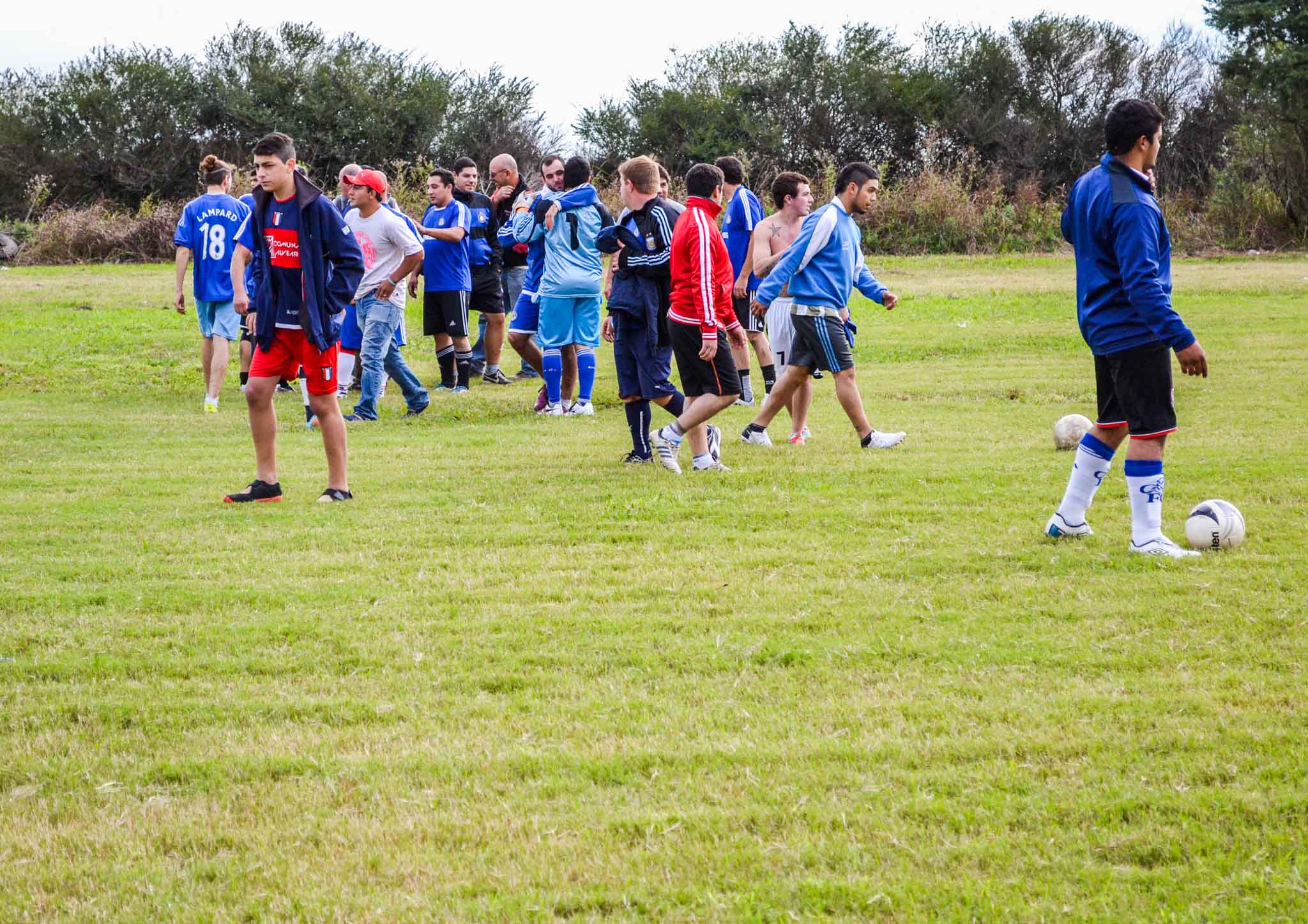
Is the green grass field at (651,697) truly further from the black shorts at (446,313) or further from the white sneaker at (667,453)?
the black shorts at (446,313)

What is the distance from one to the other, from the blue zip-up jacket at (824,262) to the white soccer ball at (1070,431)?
1525 millimetres

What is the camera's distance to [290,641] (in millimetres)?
5043

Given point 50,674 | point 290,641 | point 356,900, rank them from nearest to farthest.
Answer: point 356,900, point 50,674, point 290,641

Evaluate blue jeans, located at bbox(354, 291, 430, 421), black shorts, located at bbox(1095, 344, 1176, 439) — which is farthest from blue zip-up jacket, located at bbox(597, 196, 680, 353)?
black shorts, located at bbox(1095, 344, 1176, 439)

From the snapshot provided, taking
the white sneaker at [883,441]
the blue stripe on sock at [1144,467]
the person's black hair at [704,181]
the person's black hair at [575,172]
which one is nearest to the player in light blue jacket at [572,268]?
the person's black hair at [575,172]

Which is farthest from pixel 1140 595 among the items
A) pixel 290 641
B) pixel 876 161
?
pixel 876 161

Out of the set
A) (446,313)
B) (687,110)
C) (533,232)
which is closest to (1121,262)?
(533,232)

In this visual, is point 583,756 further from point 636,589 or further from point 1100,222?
point 1100,222

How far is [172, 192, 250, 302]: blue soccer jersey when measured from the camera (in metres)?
11.7

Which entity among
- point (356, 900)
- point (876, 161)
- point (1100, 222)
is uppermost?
point (876, 161)

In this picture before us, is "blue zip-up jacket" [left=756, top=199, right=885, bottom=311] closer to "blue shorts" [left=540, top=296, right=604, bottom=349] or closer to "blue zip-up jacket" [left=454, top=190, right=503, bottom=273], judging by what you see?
"blue shorts" [left=540, top=296, right=604, bottom=349]

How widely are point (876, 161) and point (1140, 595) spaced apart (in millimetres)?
35597

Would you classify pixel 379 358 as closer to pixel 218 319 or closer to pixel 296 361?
pixel 218 319

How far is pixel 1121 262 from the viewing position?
593 cm
